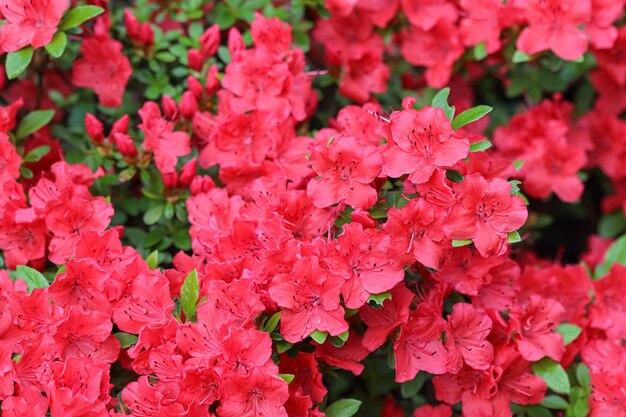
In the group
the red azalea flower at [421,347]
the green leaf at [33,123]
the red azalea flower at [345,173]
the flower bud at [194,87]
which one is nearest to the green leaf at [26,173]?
the green leaf at [33,123]

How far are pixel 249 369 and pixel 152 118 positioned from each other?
880 millimetres

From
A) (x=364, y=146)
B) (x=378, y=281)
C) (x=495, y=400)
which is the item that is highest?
(x=364, y=146)

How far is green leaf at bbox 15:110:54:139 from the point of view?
2.41 meters

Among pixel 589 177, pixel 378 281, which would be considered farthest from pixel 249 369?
pixel 589 177

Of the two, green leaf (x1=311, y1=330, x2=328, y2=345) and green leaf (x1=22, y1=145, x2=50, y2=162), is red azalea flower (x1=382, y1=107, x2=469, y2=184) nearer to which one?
green leaf (x1=311, y1=330, x2=328, y2=345)

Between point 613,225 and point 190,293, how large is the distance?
1.81 meters

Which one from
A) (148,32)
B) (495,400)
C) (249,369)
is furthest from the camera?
(148,32)

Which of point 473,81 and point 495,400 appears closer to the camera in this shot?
point 495,400

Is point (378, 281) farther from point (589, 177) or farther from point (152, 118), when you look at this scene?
point (589, 177)

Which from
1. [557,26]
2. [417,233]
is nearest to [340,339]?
[417,233]

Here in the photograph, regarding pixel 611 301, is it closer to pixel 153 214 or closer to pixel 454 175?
pixel 454 175

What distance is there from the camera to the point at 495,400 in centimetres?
209

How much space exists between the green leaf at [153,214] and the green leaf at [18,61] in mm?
503

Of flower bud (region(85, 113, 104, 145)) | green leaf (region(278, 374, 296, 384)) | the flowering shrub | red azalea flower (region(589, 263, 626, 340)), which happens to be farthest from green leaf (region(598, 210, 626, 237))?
flower bud (region(85, 113, 104, 145))
